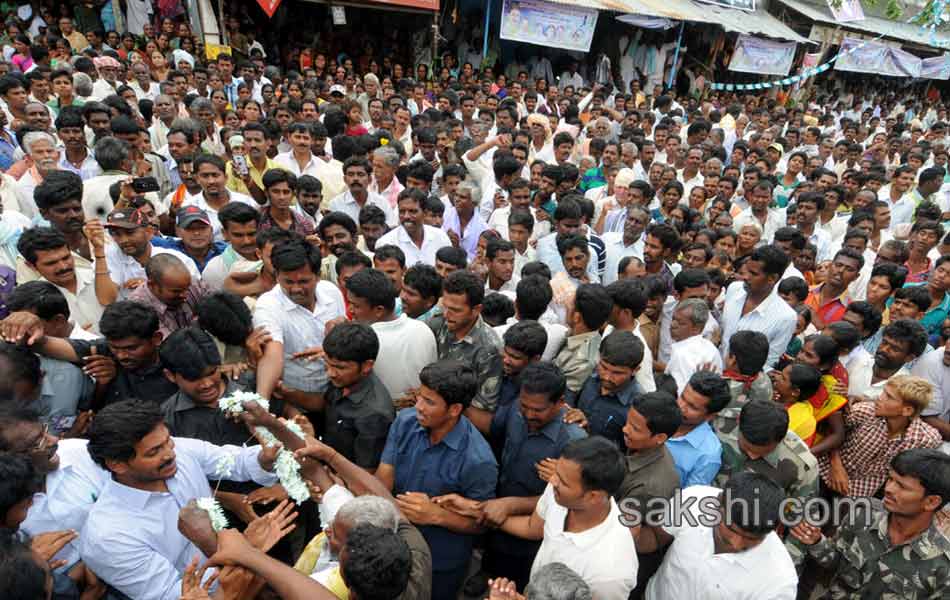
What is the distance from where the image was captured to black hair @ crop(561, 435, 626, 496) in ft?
6.91

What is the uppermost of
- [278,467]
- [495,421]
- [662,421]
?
[662,421]

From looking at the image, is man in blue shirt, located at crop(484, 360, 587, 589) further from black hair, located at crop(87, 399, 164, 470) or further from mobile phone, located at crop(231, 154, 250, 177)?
mobile phone, located at crop(231, 154, 250, 177)

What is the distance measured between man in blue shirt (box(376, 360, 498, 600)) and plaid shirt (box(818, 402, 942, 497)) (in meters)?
2.33

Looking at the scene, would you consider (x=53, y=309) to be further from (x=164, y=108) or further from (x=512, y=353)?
(x=164, y=108)

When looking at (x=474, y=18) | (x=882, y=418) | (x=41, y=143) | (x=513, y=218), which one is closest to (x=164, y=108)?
(x=41, y=143)

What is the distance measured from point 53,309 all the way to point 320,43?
13569 millimetres

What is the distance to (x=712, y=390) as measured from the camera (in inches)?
110

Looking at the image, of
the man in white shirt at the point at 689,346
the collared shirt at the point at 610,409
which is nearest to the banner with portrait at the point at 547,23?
the man in white shirt at the point at 689,346

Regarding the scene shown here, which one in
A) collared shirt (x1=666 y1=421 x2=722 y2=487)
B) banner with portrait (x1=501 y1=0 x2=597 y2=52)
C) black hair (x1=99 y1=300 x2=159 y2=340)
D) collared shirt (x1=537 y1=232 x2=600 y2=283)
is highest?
banner with portrait (x1=501 y1=0 x2=597 y2=52)

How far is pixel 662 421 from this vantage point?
2490 mm

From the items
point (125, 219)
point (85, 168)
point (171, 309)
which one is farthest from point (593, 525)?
point (85, 168)

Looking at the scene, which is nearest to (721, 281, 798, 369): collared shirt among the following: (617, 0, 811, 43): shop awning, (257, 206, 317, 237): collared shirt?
(257, 206, 317, 237): collared shirt

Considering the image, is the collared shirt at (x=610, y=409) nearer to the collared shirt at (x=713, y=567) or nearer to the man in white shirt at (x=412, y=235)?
the collared shirt at (x=713, y=567)

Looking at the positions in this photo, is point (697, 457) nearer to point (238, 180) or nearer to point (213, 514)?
point (213, 514)
